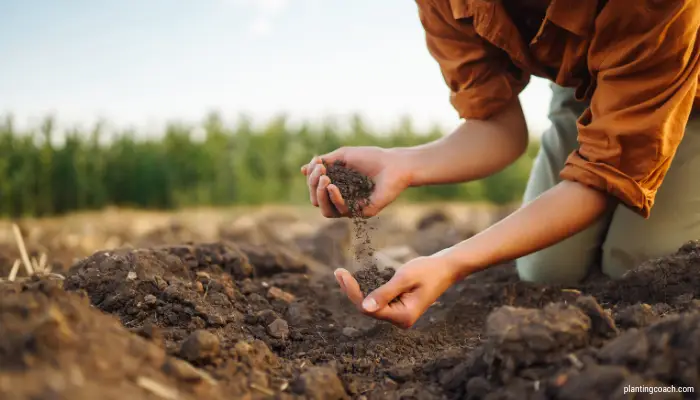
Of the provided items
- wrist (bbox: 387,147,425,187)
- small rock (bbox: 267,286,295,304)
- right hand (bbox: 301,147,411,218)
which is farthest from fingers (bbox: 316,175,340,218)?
small rock (bbox: 267,286,295,304)

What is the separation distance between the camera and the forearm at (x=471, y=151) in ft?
7.45

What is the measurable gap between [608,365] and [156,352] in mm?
907

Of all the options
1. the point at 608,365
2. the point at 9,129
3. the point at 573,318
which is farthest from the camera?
the point at 9,129

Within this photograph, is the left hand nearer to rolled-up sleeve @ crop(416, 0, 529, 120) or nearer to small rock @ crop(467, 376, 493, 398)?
small rock @ crop(467, 376, 493, 398)

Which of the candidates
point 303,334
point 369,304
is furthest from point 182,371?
point 303,334

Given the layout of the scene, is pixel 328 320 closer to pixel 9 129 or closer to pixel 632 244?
pixel 632 244

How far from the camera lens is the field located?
3.93ft

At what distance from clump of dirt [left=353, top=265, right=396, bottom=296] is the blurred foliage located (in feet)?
17.0

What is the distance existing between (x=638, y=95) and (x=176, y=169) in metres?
A: 6.03

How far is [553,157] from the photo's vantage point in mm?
2770

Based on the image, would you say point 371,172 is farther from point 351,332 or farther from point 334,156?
point 351,332

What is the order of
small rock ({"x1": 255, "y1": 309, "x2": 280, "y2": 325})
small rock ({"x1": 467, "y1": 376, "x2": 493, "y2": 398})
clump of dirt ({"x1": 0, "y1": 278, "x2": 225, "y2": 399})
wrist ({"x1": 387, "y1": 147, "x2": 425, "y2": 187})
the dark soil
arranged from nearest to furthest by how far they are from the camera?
clump of dirt ({"x1": 0, "y1": 278, "x2": 225, "y2": 399}) → the dark soil → small rock ({"x1": 467, "y1": 376, "x2": 493, "y2": 398}) → small rock ({"x1": 255, "y1": 309, "x2": 280, "y2": 325}) → wrist ({"x1": 387, "y1": 147, "x2": 425, "y2": 187})

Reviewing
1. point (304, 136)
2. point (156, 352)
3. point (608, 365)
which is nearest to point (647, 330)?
point (608, 365)

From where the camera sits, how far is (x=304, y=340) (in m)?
1.93
